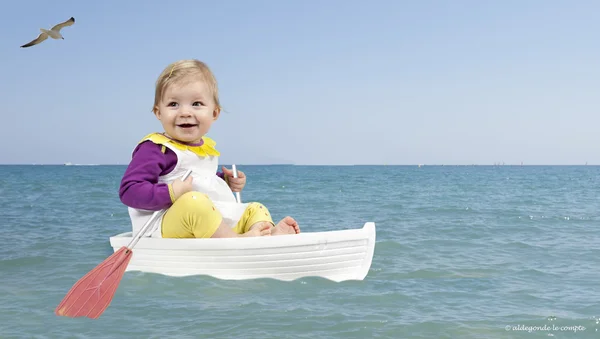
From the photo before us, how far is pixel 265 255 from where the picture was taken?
3.81 metres

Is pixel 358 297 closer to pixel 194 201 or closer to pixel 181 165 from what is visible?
pixel 194 201

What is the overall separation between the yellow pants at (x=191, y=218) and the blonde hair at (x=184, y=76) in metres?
0.65

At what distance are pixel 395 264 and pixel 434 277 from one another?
56cm

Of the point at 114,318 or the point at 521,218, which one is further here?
the point at 521,218

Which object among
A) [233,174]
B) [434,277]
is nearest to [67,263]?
[233,174]

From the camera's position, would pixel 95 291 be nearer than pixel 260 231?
Yes

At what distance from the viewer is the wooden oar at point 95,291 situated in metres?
3.19

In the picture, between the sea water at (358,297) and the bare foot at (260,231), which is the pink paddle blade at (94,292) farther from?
the bare foot at (260,231)

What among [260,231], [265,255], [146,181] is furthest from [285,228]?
[146,181]

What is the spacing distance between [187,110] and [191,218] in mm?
746

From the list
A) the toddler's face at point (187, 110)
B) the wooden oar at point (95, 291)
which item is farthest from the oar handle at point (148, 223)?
the toddler's face at point (187, 110)

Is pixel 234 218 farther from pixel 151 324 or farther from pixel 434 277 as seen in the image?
pixel 434 277

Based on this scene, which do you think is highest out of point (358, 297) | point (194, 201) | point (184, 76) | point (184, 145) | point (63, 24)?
point (63, 24)

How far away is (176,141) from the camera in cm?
375
